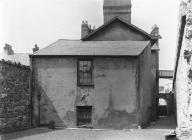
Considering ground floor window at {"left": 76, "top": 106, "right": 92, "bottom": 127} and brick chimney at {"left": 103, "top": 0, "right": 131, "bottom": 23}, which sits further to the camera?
brick chimney at {"left": 103, "top": 0, "right": 131, "bottom": 23}

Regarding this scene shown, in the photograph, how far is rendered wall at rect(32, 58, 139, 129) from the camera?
64.3ft

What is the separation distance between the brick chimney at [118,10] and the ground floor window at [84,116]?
1246 cm

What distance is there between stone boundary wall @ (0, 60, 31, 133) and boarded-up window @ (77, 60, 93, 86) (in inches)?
125

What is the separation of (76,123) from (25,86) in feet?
12.6

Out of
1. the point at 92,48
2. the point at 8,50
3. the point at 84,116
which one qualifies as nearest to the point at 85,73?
the point at 92,48

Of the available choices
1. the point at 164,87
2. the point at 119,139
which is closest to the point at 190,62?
the point at 119,139

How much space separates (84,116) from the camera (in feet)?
65.7

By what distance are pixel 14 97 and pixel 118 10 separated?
16.1 meters

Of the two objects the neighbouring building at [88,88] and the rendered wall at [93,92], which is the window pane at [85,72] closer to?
the neighbouring building at [88,88]

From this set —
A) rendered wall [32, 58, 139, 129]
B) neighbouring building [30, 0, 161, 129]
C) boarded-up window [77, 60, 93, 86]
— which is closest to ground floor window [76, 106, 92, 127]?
neighbouring building [30, 0, 161, 129]

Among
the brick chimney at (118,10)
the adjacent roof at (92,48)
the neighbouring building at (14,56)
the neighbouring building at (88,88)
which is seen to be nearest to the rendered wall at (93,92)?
the neighbouring building at (88,88)

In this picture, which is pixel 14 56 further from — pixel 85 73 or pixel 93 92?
pixel 93 92

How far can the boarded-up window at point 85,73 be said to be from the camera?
65.8 ft

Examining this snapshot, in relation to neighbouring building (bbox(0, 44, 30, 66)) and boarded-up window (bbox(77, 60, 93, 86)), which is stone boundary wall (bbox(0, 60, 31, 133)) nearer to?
boarded-up window (bbox(77, 60, 93, 86))
